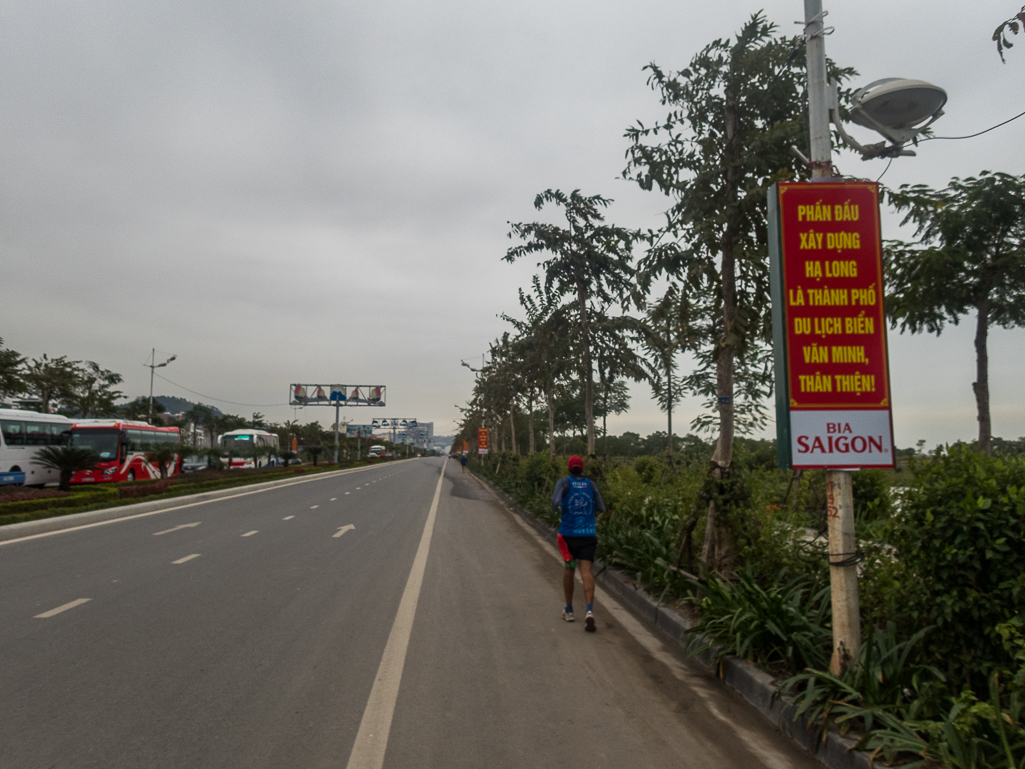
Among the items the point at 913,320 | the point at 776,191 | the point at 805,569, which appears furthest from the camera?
the point at 913,320

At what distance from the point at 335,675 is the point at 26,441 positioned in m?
28.5

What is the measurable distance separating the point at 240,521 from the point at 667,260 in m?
12.6

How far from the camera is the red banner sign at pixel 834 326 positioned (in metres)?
4.67

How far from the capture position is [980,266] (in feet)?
38.4

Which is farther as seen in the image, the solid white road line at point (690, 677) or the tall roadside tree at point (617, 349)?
the tall roadside tree at point (617, 349)

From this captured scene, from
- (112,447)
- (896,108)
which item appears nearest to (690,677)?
(896,108)

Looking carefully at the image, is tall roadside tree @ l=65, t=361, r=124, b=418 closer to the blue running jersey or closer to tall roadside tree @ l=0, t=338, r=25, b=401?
tall roadside tree @ l=0, t=338, r=25, b=401

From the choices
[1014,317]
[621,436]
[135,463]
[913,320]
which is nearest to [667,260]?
[913,320]

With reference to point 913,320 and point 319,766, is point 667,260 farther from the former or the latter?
point 913,320

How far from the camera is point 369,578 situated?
939 centimetres

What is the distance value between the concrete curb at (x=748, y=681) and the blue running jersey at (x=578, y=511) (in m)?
1.09

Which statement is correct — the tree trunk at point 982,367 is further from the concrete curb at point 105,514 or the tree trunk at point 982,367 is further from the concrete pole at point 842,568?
the concrete curb at point 105,514

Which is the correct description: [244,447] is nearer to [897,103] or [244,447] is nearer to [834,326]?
[834,326]

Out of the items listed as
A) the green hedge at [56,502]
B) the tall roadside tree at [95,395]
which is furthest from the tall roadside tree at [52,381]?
the green hedge at [56,502]
